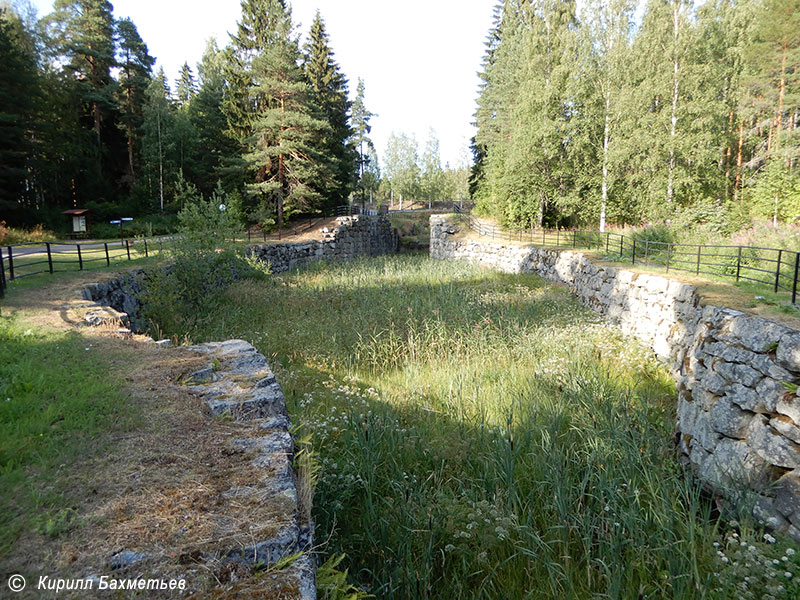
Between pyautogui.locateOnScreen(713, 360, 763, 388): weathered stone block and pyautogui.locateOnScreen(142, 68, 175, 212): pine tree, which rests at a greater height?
pyautogui.locateOnScreen(142, 68, 175, 212): pine tree

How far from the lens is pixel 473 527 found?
3.88 metres

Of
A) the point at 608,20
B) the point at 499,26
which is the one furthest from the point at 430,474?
the point at 499,26

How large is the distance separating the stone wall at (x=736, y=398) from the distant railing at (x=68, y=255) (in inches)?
473

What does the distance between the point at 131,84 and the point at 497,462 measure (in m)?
43.9

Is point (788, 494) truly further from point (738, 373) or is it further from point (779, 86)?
point (779, 86)

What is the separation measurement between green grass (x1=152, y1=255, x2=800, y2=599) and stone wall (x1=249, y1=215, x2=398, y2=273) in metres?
12.9

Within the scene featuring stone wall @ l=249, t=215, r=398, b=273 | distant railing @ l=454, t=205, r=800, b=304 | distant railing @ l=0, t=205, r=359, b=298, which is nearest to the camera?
distant railing @ l=454, t=205, r=800, b=304

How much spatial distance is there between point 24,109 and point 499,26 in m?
36.0

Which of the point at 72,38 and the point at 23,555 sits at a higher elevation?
the point at 72,38

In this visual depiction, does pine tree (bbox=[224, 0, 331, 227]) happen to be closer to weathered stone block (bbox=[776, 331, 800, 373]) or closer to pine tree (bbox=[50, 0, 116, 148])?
pine tree (bbox=[50, 0, 116, 148])

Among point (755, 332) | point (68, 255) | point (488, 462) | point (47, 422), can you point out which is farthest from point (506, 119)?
point (47, 422)

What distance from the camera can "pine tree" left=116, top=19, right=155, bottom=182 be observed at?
118ft

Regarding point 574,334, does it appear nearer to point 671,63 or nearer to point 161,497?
point 161,497

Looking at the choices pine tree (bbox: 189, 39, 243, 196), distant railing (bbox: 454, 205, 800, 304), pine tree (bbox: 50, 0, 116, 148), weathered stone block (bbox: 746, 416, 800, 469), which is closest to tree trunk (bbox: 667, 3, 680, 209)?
distant railing (bbox: 454, 205, 800, 304)
